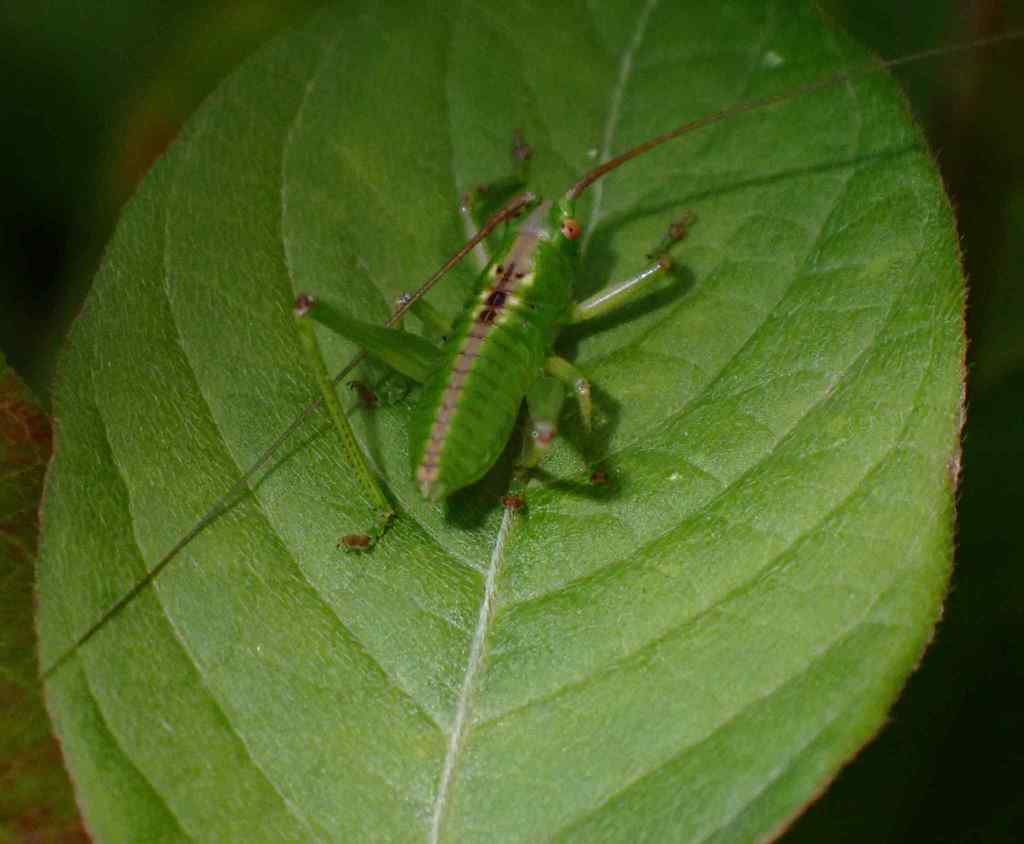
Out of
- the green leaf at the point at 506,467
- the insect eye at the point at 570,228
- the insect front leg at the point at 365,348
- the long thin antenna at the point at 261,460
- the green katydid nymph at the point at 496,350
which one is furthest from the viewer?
the insect eye at the point at 570,228

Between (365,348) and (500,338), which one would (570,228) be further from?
(365,348)

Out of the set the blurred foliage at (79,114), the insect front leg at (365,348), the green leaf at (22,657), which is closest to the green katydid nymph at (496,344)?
the insect front leg at (365,348)

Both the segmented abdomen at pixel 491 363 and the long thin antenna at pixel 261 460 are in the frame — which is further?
the segmented abdomen at pixel 491 363

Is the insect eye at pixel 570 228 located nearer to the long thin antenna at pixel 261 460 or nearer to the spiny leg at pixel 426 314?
the long thin antenna at pixel 261 460

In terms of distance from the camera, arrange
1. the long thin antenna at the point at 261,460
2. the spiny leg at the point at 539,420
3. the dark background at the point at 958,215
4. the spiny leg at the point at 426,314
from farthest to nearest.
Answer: the dark background at the point at 958,215 → the spiny leg at the point at 426,314 → the spiny leg at the point at 539,420 → the long thin antenna at the point at 261,460

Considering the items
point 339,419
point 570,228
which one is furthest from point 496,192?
point 339,419
